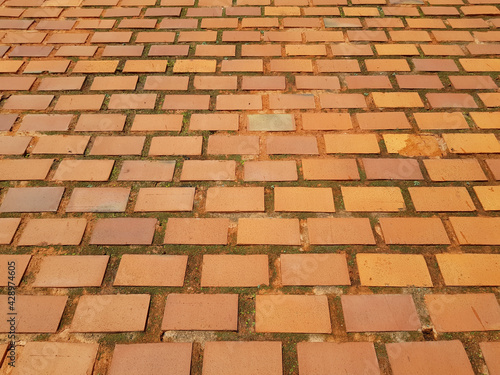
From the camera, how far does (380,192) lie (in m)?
1.44

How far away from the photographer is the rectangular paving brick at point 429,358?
1055 millimetres

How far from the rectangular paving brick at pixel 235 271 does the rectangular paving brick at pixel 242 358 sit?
0.66 ft

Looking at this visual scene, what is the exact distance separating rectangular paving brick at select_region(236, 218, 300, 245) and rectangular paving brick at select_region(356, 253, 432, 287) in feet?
0.87

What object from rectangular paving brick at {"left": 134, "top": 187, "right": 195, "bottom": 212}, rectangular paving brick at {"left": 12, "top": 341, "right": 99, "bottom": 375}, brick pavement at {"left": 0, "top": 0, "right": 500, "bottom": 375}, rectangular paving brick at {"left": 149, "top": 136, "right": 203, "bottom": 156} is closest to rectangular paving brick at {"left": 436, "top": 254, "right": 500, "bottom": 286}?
brick pavement at {"left": 0, "top": 0, "right": 500, "bottom": 375}

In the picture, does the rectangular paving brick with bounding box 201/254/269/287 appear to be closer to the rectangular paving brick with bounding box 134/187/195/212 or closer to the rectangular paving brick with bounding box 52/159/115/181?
the rectangular paving brick with bounding box 134/187/195/212

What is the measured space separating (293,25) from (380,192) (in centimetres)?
135

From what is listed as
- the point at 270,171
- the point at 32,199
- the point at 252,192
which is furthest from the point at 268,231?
the point at 32,199

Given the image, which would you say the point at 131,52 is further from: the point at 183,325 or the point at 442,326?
the point at 442,326

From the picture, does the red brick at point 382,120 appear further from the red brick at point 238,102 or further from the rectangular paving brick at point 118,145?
the rectangular paving brick at point 118,145

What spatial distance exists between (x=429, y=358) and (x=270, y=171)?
90 cm

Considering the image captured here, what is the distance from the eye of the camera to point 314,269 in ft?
4.10

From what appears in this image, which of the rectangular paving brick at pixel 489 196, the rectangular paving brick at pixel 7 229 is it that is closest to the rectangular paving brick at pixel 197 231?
the rectangular paving brick at pixel 7 229

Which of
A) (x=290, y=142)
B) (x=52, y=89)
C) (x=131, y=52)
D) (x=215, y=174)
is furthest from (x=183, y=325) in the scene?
(x=131, y=52)

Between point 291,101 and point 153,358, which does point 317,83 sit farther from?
point 153,358
